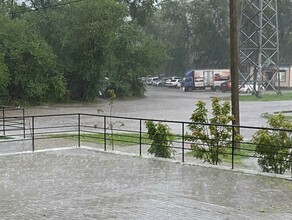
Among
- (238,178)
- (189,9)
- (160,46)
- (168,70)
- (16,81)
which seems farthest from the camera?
(168,70)

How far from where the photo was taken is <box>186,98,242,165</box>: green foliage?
43.8 feet

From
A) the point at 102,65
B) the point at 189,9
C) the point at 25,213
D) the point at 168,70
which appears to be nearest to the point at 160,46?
the point at 102,65

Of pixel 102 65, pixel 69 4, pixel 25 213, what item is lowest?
pixel 25 213

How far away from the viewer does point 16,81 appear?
48.4 m

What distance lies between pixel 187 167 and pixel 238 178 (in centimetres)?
180

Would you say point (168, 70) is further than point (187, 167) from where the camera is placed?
Yes

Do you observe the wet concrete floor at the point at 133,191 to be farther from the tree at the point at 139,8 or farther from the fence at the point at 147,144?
the tree at the point at 139,8

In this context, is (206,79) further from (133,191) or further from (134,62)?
(133,191)

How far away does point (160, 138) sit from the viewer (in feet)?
47.8

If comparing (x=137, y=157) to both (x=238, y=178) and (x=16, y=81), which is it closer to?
(x=238, y=178)

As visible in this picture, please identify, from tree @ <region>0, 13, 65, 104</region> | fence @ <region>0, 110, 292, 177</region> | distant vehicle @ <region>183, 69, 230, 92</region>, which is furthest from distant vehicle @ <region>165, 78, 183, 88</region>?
fence @ <region>0, 110, 292, 177</region>

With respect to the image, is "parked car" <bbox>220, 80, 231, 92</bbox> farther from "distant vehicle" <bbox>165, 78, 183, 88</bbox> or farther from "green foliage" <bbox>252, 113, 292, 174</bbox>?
"green foliage" <bbox>252, 113, 292, 174</bbox>

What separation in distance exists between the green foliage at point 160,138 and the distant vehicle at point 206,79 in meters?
A: 64.5

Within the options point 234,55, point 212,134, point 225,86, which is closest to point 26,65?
point 225,86
